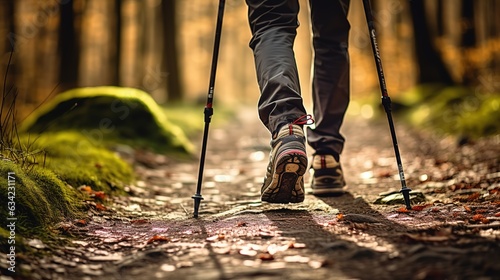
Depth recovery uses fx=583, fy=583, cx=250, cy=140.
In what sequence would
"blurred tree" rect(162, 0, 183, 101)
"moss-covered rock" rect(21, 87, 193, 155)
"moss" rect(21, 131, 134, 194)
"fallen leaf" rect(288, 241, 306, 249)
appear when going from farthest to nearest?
1. "blurred tree" rect(162, 0, 183, 101)
2. "moss-covered rock" rect(21, 87, 193, 155)
3. "moss" rect(21, 131, 134, 194)
4. "fallen leaf" rect(288, 241, 306, 249)

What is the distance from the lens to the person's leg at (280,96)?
10.2 feet

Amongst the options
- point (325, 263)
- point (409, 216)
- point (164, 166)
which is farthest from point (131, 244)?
point (164, 166)

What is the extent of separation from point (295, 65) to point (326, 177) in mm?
991

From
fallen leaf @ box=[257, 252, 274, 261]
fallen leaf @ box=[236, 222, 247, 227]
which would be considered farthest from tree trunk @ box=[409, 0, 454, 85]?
fallen leaf @ box=[257, 252, 274, 261]

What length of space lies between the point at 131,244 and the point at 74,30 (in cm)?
1160

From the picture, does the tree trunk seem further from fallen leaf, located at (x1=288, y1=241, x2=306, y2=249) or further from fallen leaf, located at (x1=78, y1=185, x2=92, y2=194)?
fallen leaf, located at (x1=288, y1=241, x2=306, y2=249)

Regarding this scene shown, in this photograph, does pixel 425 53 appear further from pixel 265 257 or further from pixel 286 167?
pixel 265 257

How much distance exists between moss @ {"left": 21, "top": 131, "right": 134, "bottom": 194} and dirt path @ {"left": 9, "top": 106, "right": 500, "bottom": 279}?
0.60 feet

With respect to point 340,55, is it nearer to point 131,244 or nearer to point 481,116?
point 131,244

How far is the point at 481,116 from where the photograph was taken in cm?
716

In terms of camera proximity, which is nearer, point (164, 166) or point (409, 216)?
point (409, 216)

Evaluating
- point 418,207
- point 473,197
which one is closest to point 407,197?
point 418,207

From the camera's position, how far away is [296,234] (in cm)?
263

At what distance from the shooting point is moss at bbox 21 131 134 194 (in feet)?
12.8
